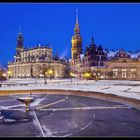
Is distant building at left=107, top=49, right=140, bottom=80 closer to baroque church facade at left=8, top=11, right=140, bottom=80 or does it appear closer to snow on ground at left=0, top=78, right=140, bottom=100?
baroque church facade at left=8, top=11, right=140, bottom=80

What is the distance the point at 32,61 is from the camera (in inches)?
5182

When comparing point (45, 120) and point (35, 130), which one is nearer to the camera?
point (35, 130)

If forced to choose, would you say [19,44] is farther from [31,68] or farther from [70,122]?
[70,122]

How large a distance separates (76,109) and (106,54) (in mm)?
83915

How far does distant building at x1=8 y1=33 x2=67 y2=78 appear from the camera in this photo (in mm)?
130875

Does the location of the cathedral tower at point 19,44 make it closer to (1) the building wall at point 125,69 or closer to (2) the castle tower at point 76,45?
(2) the castle tower at point 76,45

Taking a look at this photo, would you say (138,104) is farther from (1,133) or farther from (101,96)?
(1,133)

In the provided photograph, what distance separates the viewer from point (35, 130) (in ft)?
40.6

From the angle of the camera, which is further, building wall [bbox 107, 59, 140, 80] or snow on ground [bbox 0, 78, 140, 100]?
building wall [bbox 107, 59, 140, 80]

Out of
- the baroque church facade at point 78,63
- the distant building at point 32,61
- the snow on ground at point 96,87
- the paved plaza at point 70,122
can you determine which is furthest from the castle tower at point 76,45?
the paved plaza at point 70,122

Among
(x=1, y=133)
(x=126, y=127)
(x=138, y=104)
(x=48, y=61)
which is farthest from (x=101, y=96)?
(x=48, y=61)

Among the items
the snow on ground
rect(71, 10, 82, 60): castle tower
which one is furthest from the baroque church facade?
the snow on ground

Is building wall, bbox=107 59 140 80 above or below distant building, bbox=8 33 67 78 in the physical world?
below

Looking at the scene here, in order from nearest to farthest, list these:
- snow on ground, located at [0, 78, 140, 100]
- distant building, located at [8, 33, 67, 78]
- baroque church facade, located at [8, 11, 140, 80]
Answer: snow on ground, located at [0, 78, 140, 100] < baroque church facade, located at [8, 11, 140, 80] < distant building, located at [8, 33, 67, 78]
